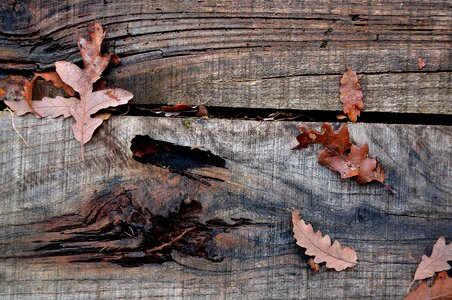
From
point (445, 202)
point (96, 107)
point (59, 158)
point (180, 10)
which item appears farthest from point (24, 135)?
point (445, 202)

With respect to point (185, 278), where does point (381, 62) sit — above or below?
above

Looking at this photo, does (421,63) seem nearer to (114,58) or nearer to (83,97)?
(114,58)

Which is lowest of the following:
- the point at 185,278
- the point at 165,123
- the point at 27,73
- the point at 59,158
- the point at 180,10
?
the point at 185,278

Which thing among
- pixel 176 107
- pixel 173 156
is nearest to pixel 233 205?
pixel 173 156

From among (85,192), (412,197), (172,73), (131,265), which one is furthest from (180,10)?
(412,197)

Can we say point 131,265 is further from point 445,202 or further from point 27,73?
point 445,202

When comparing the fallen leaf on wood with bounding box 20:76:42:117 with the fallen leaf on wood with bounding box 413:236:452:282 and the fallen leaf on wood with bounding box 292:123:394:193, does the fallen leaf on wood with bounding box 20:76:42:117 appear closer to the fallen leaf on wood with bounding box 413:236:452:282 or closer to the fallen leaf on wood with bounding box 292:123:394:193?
the fallen leaf on wood with bounding box 292:123:394:193

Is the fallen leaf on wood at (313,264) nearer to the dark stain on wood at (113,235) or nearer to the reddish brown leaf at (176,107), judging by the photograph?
the dark stain on wood at (113,235)
